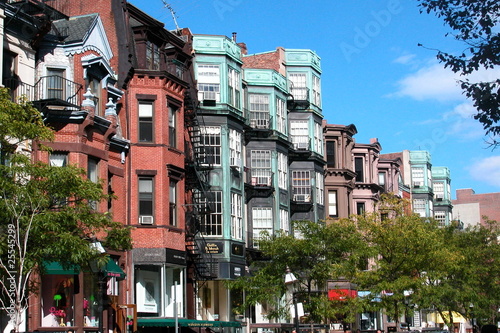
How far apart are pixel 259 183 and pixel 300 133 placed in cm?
814

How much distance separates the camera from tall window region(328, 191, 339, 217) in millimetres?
66125

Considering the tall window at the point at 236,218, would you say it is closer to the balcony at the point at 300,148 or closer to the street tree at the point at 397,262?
the street tree at the point at 397,262

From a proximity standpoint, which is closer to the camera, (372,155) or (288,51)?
(288,51)

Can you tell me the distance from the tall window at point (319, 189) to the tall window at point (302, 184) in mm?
1212

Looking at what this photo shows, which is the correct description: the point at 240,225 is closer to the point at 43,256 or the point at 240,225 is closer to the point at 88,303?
the point at 88,303

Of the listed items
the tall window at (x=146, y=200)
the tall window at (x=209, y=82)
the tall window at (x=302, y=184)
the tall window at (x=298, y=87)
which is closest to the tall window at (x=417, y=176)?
the tall window at (x=298, y=87)

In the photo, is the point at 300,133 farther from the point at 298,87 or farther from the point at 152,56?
the point at 152,56

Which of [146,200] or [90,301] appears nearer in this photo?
[90,301]

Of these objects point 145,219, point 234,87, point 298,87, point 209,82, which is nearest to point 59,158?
point 145,219

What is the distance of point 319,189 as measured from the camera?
201 ft

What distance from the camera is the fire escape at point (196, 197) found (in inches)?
1727

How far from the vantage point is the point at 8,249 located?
23969 millimetres

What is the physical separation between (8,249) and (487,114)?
13.9 metres

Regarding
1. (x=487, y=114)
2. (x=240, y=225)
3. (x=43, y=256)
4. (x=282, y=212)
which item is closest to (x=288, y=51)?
(x=282, y=212)
